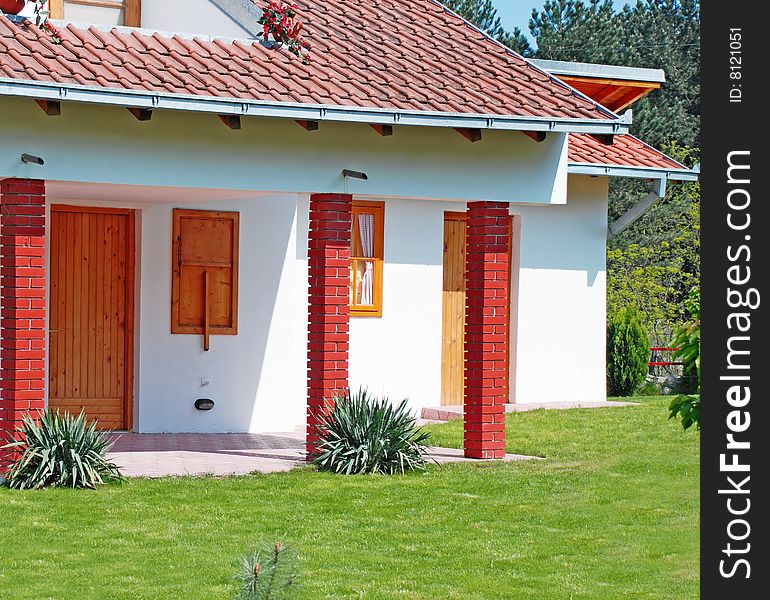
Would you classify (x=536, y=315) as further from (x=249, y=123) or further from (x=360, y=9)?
(x=249, y=123)

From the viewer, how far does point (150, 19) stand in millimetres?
14812

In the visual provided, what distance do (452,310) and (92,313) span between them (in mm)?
5163

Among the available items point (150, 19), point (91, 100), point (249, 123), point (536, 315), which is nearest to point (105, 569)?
point (91, 100)

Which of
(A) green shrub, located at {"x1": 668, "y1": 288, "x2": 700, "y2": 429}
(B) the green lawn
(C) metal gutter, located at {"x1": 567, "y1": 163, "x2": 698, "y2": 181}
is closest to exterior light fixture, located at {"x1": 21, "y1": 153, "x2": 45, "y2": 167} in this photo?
(B) the green lawn

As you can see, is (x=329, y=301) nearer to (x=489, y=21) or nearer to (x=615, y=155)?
(x=615, y=155)

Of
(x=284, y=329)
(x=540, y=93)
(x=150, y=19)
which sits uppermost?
(x=150, y=19)

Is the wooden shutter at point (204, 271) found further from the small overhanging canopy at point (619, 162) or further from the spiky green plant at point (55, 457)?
the small overhanging canopy at point (619, 162)

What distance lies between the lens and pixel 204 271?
15406mm

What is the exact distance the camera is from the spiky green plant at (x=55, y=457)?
35.3ft

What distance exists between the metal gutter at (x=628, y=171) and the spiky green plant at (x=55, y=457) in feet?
27.4

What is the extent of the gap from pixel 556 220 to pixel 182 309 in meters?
5.72

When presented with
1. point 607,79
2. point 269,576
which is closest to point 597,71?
point 607,79

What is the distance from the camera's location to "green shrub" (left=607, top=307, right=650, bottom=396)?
2122 centimetres

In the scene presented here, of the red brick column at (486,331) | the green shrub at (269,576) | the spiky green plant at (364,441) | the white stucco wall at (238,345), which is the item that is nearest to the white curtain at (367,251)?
the white stucco wall at (238,345)
